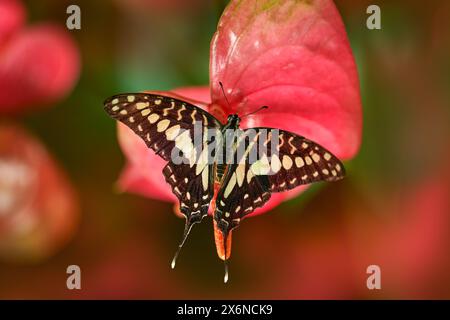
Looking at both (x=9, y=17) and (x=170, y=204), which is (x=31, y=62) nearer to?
(x=9, y=17)

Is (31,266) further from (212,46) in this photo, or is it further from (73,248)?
(212,46)

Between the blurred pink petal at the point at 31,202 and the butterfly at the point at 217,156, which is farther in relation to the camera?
the blurred pink petal at the point at 31,202

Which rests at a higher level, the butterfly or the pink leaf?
the pink leaf

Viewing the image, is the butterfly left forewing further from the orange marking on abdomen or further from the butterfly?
the orange marking on abdomen

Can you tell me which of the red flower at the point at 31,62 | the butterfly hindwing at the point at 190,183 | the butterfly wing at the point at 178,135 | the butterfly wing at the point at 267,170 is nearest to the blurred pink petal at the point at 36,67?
the red flower at the point at 31,62

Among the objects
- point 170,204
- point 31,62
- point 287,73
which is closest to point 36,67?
point 31,62

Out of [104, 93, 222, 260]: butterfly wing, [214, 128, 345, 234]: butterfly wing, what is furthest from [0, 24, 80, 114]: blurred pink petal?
[214, 128, 345, 234]: butterfly wing

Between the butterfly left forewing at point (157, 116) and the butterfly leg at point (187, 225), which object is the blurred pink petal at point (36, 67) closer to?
the butterfly left forewing at point (157, 116)
